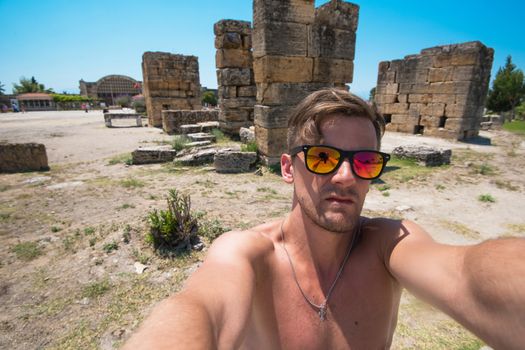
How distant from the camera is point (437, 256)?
1.07 meters

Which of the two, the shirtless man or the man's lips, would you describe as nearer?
the shirtless man

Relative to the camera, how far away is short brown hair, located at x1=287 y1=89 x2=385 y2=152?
1.40 meters

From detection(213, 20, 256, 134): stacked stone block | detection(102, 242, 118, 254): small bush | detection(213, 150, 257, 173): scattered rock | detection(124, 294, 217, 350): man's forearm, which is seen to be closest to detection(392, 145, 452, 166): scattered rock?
detection(213, 150, 257, 173): scattered rock

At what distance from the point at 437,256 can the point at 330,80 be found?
6.12 metres

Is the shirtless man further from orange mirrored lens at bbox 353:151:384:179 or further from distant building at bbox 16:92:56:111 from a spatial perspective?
distant building at bbox 16:92:56:111

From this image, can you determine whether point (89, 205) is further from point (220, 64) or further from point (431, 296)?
point (220, 64)

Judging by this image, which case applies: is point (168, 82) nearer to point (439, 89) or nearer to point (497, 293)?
Answer: point (439, 89)

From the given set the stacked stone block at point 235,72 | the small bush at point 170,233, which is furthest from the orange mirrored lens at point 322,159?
the stacked stone block at point 235,72

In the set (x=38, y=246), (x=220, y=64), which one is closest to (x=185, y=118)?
(x=220, y=64)

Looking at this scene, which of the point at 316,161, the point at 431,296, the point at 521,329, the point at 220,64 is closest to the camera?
the point at 521,329

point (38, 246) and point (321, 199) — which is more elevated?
point (321, 199)

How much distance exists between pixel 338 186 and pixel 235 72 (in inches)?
348

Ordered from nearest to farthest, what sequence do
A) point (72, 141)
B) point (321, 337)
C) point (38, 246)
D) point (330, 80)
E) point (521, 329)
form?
point (521, 329) < point (321, 337) < point (38, 246) < point (330, 80) < point (72, 141)

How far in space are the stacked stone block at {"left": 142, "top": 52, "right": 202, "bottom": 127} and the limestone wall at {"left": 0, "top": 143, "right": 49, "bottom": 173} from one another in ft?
27.5
